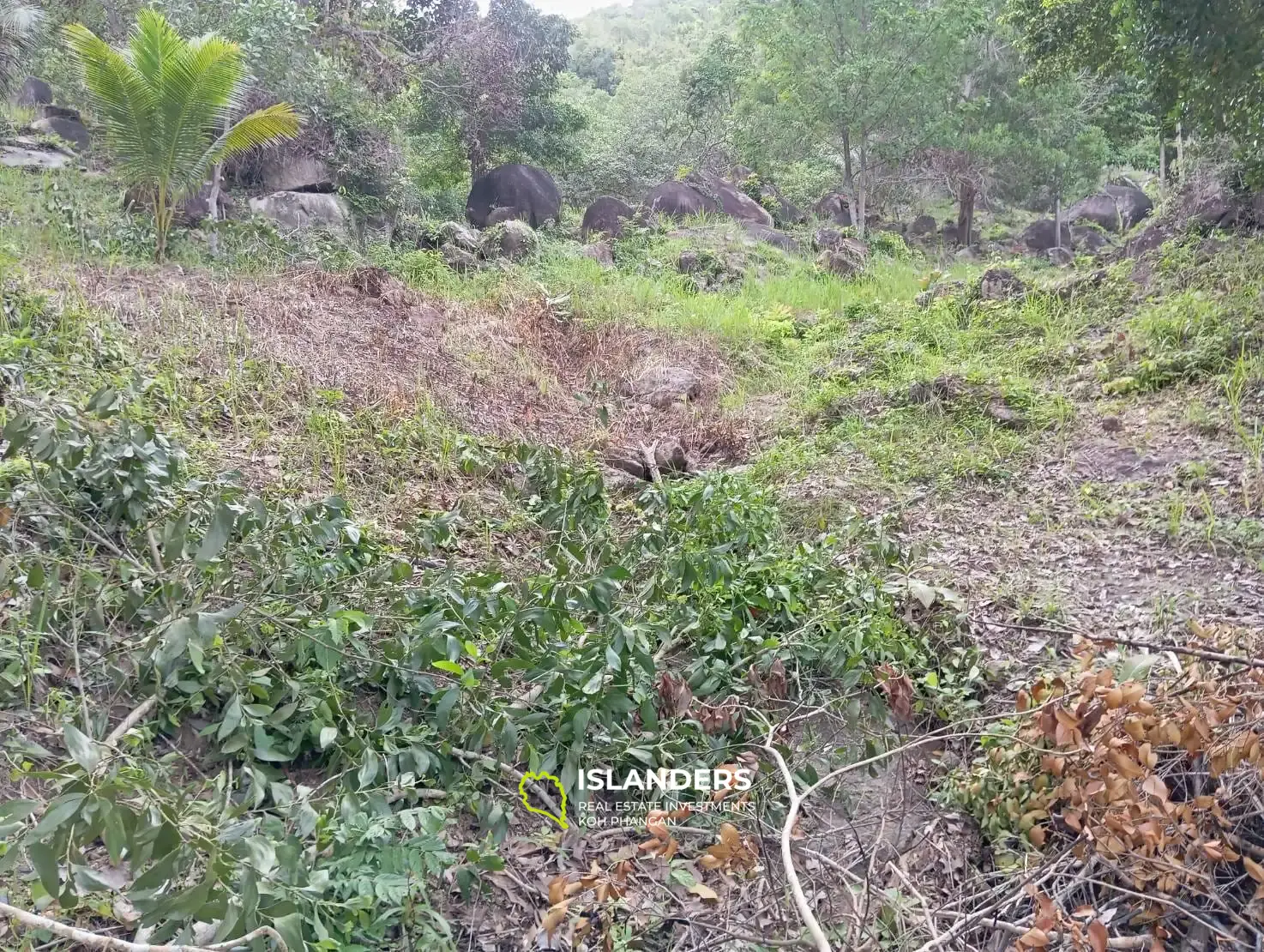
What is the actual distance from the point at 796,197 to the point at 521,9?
665 centimetres

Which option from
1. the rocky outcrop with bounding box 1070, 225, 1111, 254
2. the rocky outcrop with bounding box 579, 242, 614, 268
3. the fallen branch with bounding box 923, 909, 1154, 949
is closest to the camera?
the fallen branch with bounding box 923, 909, 1154, 949

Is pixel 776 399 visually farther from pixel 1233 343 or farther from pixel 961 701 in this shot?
pixel 961 701

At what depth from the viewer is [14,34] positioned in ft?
27.5

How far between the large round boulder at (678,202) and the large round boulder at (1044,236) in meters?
7.06

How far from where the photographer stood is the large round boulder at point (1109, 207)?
1748cm

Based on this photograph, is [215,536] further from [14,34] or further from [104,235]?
[14,34]

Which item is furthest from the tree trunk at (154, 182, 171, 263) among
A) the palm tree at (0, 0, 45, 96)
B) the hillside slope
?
the palm tree at (0, 0, 45, 96)

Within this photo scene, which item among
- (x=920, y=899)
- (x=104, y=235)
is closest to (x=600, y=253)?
(x=104, y=235)

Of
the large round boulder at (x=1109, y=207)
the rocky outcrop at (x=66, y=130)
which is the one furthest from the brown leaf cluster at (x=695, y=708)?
the large round boulder at (x=1109, y=207)

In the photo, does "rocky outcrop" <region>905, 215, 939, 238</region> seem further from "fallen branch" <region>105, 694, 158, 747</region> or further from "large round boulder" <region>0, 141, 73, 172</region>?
"fallen branch" <region>105, 694, 158, 747</region>

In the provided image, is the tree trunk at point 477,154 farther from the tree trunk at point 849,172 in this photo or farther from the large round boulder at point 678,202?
the tree trunk at point 849,172

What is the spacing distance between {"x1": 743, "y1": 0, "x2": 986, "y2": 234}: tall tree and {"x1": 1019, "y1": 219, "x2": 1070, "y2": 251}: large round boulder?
15.3ft

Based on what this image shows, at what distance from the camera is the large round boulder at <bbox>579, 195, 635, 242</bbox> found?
12.3 m

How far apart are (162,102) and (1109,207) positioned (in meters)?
17.9
